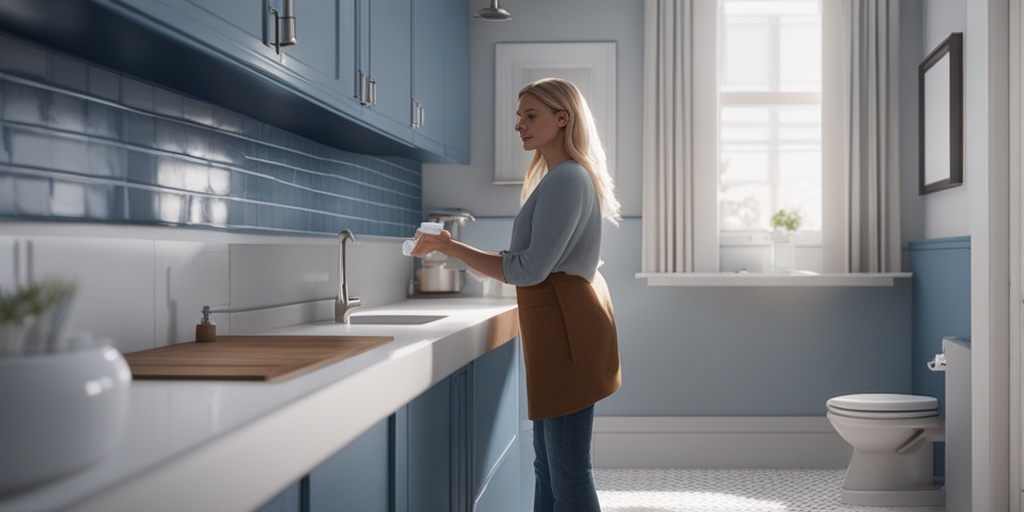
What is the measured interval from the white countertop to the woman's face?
896mm

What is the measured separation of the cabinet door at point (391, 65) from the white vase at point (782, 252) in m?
1.99

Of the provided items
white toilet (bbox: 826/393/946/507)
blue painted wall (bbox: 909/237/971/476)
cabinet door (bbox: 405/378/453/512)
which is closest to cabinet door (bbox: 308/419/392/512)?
cabinet door (bbox: 405/378/453/512)

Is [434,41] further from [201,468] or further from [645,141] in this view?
[201,468]

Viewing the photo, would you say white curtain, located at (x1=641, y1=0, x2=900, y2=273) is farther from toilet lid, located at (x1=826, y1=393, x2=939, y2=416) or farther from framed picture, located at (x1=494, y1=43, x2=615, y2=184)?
toilet lid, located at (x1=826, y1=393, x2=939, y2=416)

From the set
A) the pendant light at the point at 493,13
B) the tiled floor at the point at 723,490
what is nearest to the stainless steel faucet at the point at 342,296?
the pendant light at the point at 493,13

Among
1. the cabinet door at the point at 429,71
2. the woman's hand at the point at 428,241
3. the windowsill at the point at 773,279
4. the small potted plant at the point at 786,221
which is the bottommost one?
the windowsill at the point at 773,279

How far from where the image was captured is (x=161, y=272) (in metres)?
2.13

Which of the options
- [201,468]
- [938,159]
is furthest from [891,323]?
[201,468]

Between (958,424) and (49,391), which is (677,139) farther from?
(49,391)

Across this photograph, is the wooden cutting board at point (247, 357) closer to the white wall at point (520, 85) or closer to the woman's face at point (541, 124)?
the woman's face at point (541, 124)

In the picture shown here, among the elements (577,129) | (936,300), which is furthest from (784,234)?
(577,129)

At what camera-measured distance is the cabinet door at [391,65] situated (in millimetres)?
2975

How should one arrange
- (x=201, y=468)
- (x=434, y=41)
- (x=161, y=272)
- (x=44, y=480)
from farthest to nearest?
(x=434, y=41), (x=161, y=272), (x=201, y=468), (x=44, y=480)

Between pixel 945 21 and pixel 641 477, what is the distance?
2430 mm
